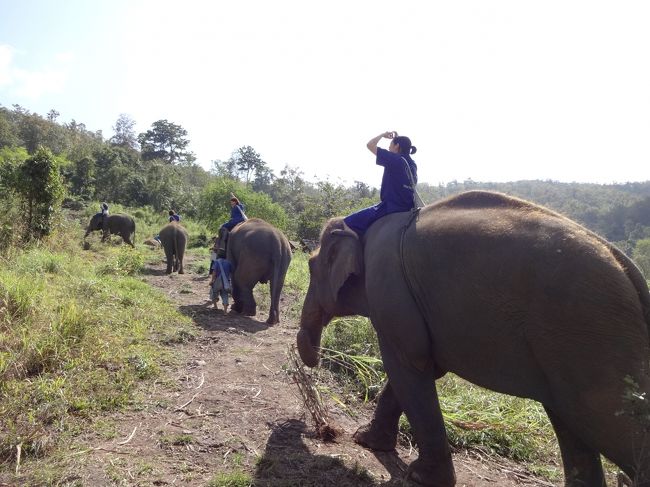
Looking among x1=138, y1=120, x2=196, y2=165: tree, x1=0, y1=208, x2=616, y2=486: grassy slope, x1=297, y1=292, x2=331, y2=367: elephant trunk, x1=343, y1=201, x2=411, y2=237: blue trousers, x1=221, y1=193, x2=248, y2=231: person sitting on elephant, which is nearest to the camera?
x1=0, y1=208, x2=616, y2=486: grassy slope

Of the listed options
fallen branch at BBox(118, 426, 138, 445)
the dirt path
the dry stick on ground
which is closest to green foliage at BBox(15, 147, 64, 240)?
the dirt path

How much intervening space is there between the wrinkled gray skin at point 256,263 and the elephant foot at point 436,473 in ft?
18.9

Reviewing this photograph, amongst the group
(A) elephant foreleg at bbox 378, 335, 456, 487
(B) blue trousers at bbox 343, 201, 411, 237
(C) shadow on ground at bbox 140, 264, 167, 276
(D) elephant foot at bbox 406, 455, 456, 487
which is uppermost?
(B) blue trousers at bbox 343, 201, 411, 237

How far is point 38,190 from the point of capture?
12898 millimetres

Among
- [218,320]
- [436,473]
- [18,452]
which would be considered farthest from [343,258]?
[218,320]

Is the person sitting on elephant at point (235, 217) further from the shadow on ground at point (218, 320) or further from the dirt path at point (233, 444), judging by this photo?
the dirt path at point (233, 444)

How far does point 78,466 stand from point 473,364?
104 inches

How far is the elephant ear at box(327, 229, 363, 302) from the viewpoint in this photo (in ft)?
13.5

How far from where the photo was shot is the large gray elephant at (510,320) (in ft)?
8.16

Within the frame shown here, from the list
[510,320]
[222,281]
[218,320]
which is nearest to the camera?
[510,320]

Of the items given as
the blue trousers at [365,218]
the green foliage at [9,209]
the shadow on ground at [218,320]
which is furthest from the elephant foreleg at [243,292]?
the blue trousers at [365,218]

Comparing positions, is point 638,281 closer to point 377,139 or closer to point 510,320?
point 510,320

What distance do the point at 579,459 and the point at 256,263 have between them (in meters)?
6.84

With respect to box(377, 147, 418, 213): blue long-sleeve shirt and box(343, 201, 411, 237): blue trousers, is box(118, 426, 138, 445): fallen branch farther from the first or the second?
box(377, 147, 418, 213): blue long-sleeve shirt
